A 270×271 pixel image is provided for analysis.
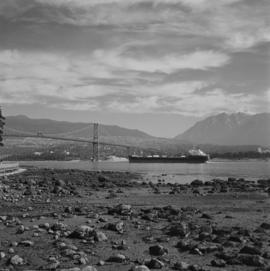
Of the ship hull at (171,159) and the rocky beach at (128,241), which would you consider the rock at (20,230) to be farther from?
the ship hull at (171,159)

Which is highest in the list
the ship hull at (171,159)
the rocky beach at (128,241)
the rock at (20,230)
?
the rock at (20,230)

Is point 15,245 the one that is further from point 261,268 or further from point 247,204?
point 247,204

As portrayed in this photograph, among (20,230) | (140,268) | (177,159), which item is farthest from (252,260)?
(177,159)

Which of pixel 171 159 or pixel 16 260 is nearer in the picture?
pixel 16 260

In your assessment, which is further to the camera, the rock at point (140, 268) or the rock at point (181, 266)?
the rock at point (181, 266)

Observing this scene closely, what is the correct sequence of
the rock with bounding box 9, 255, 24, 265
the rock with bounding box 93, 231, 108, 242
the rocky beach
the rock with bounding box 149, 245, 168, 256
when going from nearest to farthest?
the rock with bounding box 9, 255, 24, 265 → the rocky beach → the rock with bounding box 149, 245, 168, 256 → the rock with bounding box 93, 231, 108, 242

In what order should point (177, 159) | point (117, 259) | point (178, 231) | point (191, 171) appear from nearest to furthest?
point (117, 259), point (178, 231), point (191, 171), point (177, 159)

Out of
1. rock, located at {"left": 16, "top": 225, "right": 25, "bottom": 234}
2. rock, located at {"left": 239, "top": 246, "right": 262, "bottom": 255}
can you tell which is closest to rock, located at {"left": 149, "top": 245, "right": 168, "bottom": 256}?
rock, located at {"left": 239, "top": 246, "right": 262, "bottom": 255}

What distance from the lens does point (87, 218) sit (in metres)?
16.9

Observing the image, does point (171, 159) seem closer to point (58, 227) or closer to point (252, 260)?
point (58, 227)

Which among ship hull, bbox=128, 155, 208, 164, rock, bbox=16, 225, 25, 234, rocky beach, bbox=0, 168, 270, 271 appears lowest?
ship hull, bbox=128, 155, 208, 164

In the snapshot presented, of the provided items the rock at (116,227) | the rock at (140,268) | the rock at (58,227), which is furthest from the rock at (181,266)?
the rock at (58,227)

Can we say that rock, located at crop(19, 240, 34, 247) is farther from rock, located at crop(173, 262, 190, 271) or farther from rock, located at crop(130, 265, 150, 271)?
rock, located at crop(173, 262, 190, 271)

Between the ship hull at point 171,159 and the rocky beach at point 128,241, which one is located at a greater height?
the rocky beach at point 128,241
